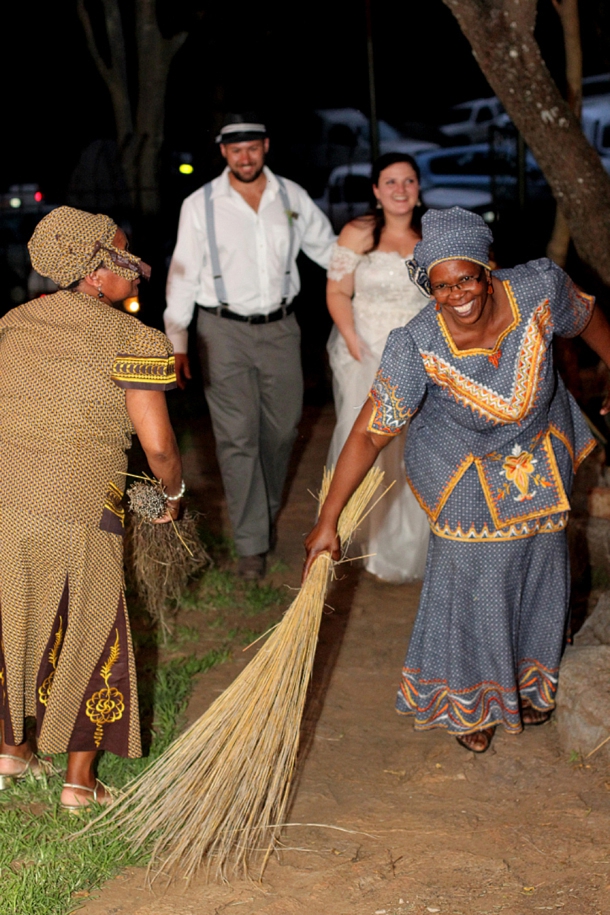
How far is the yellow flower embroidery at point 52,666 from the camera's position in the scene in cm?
327

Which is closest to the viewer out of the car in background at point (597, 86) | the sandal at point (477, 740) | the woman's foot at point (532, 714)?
the sandal at point (477, 740)

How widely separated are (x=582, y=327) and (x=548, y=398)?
0.29m

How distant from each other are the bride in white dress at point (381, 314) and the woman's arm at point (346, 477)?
70.8 inches

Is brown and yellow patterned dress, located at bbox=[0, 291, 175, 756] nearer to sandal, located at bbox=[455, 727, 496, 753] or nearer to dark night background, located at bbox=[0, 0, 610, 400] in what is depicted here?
sandal, located at bbox=[455, 727, 496, 753]

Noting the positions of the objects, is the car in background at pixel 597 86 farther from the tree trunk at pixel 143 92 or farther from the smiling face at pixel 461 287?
the smiling face at pixel 461 287

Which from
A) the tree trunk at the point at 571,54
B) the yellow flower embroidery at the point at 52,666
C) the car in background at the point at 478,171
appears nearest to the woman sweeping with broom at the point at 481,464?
the yellow flower embroidery at the point at 52,666

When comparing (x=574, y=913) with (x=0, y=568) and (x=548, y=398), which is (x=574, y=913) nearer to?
(x=548, y=398)

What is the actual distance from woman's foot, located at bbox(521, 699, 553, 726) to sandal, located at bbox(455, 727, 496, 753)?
16 centimetres

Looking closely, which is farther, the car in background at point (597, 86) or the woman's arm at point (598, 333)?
the car in background at point (597, 86)

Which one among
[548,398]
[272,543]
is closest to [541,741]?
[548,398]

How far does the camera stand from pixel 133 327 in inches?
123

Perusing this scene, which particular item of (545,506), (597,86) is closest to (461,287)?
(545,506)

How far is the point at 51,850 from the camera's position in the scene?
3.16 m

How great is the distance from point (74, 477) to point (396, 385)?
101 centimetres
